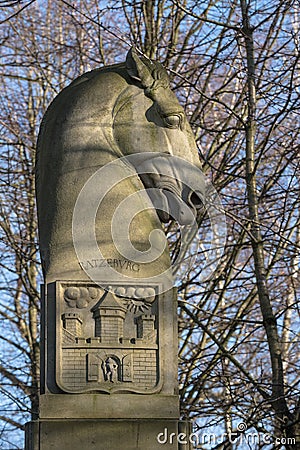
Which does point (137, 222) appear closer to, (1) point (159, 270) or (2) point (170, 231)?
(1) point (159, 270)

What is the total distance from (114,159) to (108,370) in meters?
1.15

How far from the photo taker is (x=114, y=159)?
5.88 m

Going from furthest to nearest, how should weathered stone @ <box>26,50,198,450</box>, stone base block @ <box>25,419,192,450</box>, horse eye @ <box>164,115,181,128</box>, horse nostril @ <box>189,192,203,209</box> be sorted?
horse nostril @ <box>189,192,203,209</box> < horse eye @ <box>164,115,181,128</box> < weathered stone @ <box>26,50,198,450</box> < stone base block @ <box>25,419,192,450</box>

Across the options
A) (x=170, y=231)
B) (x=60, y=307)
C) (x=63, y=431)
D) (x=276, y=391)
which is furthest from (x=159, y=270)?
(x=170, y=231)

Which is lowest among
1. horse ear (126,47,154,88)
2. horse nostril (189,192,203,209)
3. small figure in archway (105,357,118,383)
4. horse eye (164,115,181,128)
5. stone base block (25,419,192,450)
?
stone base block (25,419,192,450)

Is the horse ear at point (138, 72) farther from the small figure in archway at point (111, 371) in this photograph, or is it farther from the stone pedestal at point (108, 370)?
the small figure in archway at point (111, 371)

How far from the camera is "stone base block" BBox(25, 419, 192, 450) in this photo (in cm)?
540

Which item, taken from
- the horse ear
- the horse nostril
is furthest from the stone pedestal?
the horse ear

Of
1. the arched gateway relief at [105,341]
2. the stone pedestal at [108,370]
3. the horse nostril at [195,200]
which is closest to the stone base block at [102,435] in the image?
the stone pedestal at [108,370]

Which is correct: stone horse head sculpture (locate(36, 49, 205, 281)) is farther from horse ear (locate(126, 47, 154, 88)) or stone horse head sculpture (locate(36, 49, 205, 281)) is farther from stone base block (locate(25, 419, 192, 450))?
stone base block (locate(25, 419, 192, 450))

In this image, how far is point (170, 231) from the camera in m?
11.8

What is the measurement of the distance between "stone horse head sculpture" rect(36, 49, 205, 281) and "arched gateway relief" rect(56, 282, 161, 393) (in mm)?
147

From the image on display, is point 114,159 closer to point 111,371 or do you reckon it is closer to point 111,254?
point 111,254

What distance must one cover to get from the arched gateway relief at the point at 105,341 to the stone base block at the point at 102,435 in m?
0.19
